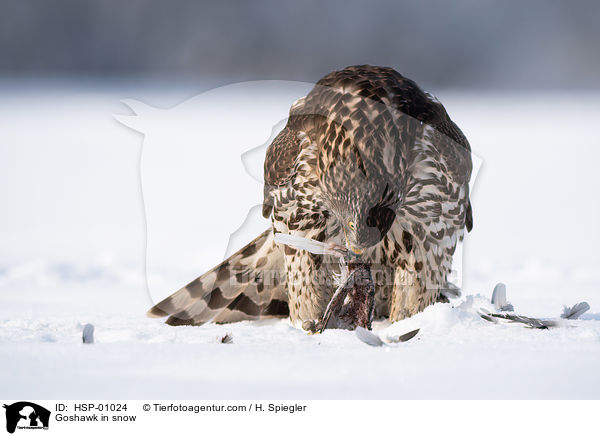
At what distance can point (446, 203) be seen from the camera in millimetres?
3396

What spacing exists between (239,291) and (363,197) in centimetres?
113

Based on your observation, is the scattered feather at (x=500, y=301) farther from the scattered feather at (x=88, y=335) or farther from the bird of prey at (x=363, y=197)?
the scattered feather at (x=88, y=335)

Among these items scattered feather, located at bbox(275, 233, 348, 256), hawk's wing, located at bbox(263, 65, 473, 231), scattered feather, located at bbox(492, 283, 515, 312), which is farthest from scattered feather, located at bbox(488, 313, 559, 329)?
scattered feather, located at bbox(275, 233, 348, 256)

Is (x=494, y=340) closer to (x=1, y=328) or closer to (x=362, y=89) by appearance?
(x=362, y=89)

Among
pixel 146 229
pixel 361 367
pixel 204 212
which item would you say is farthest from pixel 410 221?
pixel 204 212

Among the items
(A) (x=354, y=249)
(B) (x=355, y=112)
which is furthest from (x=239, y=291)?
(B) (x=355, y=112)

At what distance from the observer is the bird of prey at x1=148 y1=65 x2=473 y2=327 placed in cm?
308

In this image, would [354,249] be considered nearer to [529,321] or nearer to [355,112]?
[355,112]

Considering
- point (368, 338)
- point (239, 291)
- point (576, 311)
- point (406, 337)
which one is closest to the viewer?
point (368, 338)
